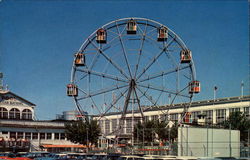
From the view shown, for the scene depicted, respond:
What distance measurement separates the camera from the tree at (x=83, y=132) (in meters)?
82.5

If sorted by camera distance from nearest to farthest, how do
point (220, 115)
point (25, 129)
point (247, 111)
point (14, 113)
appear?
point (247, 111), point (25, 129), point (220, 115), point (14, 113)

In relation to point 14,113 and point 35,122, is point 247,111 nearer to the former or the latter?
point 35,122

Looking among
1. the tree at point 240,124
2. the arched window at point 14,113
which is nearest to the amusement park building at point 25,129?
the arched window at point 14,113

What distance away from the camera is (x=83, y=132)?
271 feet

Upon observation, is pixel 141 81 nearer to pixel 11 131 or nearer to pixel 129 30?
pixel 129 30

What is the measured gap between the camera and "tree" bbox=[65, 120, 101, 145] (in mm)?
82500

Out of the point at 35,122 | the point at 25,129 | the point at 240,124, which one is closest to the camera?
the point at 240,124

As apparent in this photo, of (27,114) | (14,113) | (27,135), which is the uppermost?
(14,113)

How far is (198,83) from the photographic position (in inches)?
2635

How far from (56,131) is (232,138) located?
4691cm

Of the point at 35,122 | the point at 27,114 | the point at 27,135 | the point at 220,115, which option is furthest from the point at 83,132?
the point at 220,115

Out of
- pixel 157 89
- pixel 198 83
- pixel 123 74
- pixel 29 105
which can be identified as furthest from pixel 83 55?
pixel 29 105

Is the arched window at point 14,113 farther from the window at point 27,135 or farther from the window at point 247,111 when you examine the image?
the window at point 247,111

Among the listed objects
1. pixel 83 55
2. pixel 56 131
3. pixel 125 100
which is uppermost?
pixel 83 55
